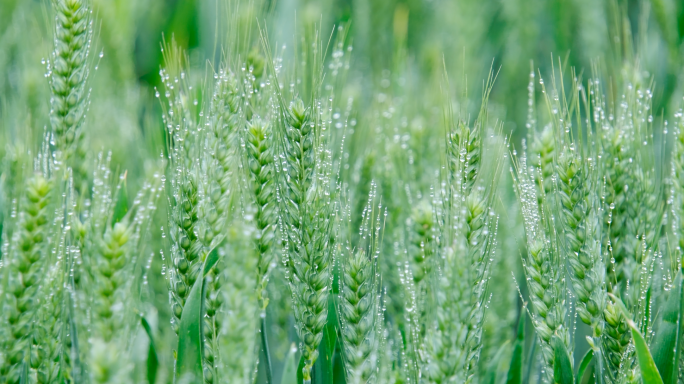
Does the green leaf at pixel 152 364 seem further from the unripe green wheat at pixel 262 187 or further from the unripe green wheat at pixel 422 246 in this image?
the unripe green wheat at pixel 422 246

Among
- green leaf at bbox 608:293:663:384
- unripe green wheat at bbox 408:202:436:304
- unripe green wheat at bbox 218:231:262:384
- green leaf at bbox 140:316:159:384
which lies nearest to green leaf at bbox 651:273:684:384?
green leaf at bbox 608:293:663:384

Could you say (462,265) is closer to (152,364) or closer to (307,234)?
(307,234)

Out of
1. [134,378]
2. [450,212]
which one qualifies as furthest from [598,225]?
[134,378]

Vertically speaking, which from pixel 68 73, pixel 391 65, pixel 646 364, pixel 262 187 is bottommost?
pixel 646 364

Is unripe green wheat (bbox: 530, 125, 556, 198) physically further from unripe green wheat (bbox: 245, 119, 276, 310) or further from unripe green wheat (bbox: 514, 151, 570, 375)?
unripe green wheat (bbox: 245, 119, 276, 310)

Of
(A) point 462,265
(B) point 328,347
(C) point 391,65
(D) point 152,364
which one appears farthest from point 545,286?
(C) point 391,65

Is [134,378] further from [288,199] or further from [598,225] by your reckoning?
[598,225]
